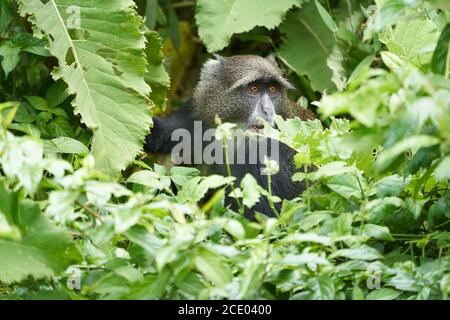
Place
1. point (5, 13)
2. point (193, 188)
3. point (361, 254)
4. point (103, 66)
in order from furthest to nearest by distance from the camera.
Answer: point (5, 13)
point (103, 66)
point (193, 188)
point (361, 254)

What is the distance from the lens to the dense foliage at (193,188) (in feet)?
9.71

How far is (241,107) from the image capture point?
640cm

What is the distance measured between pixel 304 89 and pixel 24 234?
4.69m

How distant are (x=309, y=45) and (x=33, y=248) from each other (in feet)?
15.8

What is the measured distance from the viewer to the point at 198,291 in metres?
3.20

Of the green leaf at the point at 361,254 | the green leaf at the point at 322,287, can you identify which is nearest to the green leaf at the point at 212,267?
the green leaf at the point at 322,287

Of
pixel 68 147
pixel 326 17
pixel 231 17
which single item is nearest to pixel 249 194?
pixel 68 147

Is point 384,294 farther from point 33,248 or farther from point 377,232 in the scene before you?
point 33,248

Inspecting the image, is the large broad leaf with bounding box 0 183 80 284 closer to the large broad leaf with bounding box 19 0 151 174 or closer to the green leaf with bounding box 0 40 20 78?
the large broad leaf with bounding box 19 0 151 174

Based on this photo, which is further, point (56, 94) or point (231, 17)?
point (231, 17)

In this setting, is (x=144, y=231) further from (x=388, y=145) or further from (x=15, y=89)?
(x=15, y=89)

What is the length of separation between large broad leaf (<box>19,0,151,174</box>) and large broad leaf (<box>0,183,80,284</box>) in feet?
6.42

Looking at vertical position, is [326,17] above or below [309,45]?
above

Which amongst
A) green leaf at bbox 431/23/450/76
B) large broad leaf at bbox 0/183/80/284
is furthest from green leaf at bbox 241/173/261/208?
green leaf at bbox 431/23/450/76
